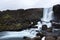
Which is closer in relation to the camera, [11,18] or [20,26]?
[20,26]

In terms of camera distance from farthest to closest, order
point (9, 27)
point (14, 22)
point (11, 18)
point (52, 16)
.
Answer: point (11, 18) → point (14, 22) → point (9, 27) → point (52, 16)

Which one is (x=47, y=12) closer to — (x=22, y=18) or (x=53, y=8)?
(x=53, y=8)

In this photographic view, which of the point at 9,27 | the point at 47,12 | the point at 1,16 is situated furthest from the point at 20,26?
the point at 1,16

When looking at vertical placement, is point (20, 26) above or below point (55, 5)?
below

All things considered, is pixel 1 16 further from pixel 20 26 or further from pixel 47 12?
pixel 47 12

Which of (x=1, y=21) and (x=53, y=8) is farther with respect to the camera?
(x=1, y=21)

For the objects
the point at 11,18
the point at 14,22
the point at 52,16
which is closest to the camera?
the point at 52,16

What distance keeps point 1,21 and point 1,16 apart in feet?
7.26

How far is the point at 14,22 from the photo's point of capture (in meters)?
41.2

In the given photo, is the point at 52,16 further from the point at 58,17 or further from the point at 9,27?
the point at 9,27

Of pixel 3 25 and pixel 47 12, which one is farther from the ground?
pixel 47 12

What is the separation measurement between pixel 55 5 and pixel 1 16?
1226 cm

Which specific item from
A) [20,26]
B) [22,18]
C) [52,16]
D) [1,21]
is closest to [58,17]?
[52,16]

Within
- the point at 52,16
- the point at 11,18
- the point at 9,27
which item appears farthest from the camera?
the point at 11,18
